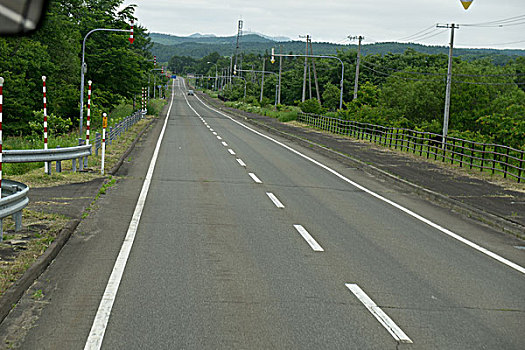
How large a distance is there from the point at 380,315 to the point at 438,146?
2565cm

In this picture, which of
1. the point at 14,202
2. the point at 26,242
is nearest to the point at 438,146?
the point at 14,202

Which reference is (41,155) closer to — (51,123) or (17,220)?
(17,220)

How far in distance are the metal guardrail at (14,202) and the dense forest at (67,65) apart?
39.0m

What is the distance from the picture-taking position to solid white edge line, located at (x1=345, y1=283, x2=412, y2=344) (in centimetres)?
587

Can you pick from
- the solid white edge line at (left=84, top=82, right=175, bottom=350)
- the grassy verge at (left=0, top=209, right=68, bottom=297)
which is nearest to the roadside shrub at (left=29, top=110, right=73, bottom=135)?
the solid white edge line at (left=84, top=82, right=175, bottom=350)

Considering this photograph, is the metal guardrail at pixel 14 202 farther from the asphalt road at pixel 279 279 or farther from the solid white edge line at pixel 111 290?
the solid white edge line at pixel 111 290

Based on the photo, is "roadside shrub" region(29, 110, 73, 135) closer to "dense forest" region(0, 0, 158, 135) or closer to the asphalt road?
"dense forest" region(0, 0, 158, 135)

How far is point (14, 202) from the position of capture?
9047mm

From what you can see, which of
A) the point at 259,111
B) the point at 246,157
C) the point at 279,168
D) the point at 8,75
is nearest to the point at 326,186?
the point at 279,168

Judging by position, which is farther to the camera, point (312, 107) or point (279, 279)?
point (312, 107)

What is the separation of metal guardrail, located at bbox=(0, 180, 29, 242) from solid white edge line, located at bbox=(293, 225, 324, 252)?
14.9 ft

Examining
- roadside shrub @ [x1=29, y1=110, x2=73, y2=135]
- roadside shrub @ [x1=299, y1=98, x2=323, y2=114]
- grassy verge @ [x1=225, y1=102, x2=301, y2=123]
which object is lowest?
roadside shrub @ [x1=29, y1=110, x2=73, y2=135]

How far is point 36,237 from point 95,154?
13.1m

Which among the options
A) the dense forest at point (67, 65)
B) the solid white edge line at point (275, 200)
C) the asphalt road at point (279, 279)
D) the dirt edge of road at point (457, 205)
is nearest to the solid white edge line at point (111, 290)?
the asphalt road at point (279, 279)
